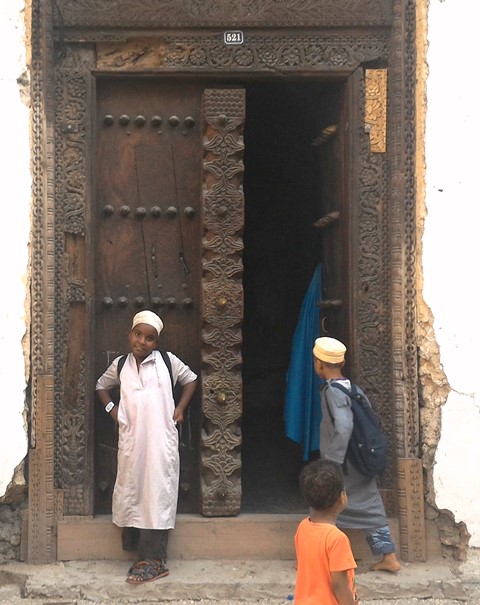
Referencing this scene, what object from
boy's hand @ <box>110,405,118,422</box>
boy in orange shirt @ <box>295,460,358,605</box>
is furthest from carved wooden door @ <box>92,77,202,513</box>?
boy in orange shirt @ <box>295,460,358,605</box>

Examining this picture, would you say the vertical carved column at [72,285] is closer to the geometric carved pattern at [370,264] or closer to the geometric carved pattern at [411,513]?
the geometric carved pattern at [370,264]

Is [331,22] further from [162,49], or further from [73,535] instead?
[73,535]

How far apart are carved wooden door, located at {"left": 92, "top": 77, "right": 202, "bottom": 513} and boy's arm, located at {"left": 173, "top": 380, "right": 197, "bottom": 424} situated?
0.63 ft

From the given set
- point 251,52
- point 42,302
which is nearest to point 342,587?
point 42,302

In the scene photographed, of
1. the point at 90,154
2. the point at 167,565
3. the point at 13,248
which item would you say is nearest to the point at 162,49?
the point at 90,154

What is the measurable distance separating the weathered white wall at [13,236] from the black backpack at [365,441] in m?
1.46

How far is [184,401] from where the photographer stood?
14.3 feet

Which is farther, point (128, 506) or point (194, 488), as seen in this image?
point (194, 488)

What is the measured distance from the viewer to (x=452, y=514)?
4.33m

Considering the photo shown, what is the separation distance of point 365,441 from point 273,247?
10.6ft

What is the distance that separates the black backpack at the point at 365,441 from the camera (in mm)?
4047

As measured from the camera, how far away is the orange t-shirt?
282 cm

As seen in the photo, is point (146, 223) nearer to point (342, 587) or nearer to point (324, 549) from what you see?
point (324, 549)

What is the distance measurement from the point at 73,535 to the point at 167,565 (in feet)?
1.54
